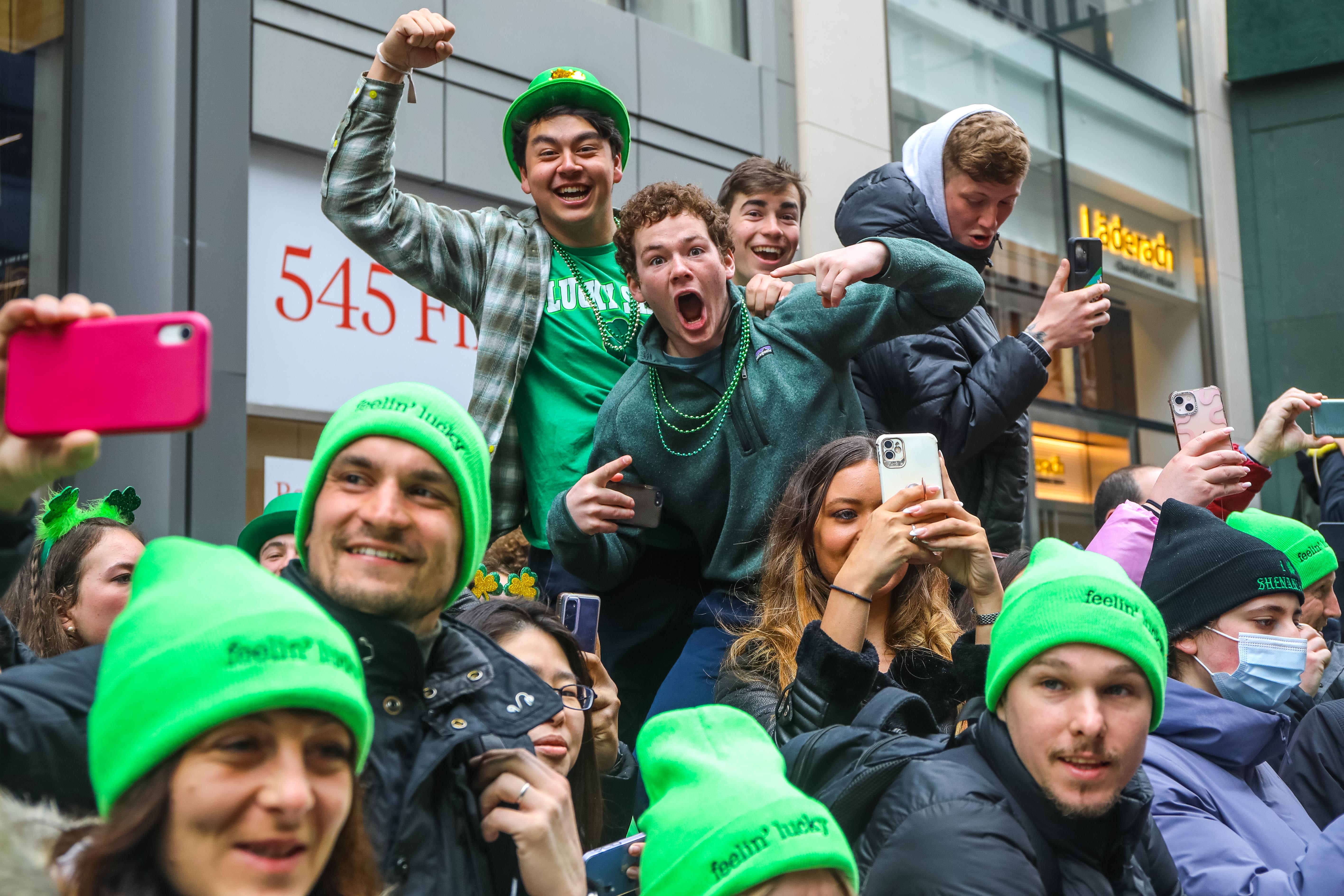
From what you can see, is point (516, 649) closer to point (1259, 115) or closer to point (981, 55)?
point (981, 55)

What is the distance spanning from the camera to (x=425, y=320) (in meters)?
7.87

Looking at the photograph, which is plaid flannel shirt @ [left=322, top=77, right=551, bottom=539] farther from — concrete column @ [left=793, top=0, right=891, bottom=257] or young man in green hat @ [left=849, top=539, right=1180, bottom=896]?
concrete column @ [left=793, top=0, right=891, bottom=257]

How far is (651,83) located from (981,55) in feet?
14.4

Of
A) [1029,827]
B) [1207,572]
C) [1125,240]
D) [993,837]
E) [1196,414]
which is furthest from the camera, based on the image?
[1125,240]

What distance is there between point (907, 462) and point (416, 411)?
139 cm

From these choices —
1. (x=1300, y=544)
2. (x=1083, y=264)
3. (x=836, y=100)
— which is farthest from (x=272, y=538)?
(x=836, y=100)

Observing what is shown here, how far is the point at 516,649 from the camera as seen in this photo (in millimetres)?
3217

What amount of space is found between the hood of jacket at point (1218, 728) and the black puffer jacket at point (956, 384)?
0.90 meters

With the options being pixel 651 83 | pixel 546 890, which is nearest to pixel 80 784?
pixel 546 890

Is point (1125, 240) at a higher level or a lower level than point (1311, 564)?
higher

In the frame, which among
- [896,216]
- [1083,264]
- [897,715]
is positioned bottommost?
[897,715]

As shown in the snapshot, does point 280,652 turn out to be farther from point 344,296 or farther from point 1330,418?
point 344,296

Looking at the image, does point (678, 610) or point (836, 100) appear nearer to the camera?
point (678, 610)

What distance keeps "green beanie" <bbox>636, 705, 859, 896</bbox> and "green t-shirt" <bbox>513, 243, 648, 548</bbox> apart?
183 cm
